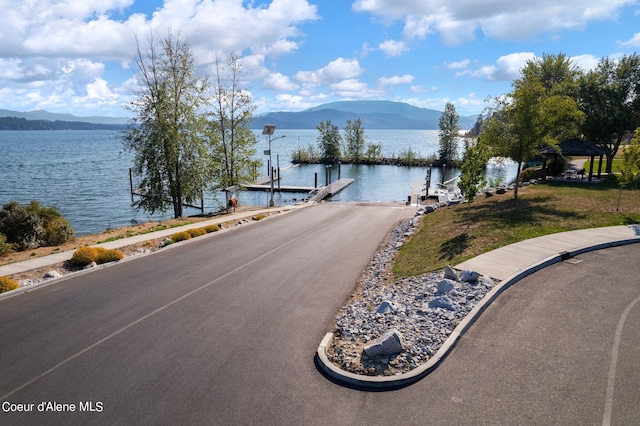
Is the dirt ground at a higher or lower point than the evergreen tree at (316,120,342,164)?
lower

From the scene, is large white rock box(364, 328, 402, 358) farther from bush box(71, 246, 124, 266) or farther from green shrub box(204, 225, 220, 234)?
green shrub box(204, 225, 220, 234)

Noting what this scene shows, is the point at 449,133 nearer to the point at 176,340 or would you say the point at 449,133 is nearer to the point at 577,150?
the point at 577,150

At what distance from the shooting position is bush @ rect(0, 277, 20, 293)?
1290 centimetres

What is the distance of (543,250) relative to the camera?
15.3 metres

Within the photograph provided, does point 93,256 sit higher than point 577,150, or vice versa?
point 577,150

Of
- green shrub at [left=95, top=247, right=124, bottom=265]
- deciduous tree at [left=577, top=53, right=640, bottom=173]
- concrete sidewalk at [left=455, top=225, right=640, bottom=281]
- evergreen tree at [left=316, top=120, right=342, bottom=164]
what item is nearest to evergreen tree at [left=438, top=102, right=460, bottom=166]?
evergreen tree at [left=316, top=120, right=342, bottom=164]

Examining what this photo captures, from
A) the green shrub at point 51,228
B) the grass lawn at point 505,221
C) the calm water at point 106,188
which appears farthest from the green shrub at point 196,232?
the calm water at point 106,188

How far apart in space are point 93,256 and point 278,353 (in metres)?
10.8

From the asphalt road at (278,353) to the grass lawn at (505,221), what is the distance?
2893mm

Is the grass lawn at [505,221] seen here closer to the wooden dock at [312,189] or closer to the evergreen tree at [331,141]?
the wooden dock at [312,189]

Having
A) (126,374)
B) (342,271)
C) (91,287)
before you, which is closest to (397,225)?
(342,271)

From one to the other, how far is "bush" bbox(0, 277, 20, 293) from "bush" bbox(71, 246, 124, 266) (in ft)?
8.93

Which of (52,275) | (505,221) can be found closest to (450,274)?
(505,221)

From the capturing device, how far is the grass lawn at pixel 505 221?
52.7 ft
